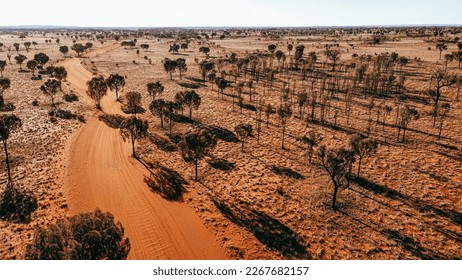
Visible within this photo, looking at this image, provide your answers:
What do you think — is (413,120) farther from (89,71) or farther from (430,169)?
(89,71)

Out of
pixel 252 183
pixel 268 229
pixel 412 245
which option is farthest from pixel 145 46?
pixel 412 245

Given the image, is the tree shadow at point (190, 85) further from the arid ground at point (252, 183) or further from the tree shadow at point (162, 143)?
the tree shadow at point (162, 143)

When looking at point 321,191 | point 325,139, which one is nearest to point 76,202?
point 321,191

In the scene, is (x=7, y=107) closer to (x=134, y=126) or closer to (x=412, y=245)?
(x=134, y=126)

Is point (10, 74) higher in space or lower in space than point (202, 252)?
higher

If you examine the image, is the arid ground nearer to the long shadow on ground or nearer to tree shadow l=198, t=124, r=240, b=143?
the long shadow on ground

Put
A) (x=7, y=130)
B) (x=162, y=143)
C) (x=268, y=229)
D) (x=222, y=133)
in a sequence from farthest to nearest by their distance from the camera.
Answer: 1. (x=222, y=133)
2. (x=162, y=143)
3. (x=7, y=130)
4. (x=268, y=229)

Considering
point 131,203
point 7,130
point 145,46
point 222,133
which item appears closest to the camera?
point 131,203
